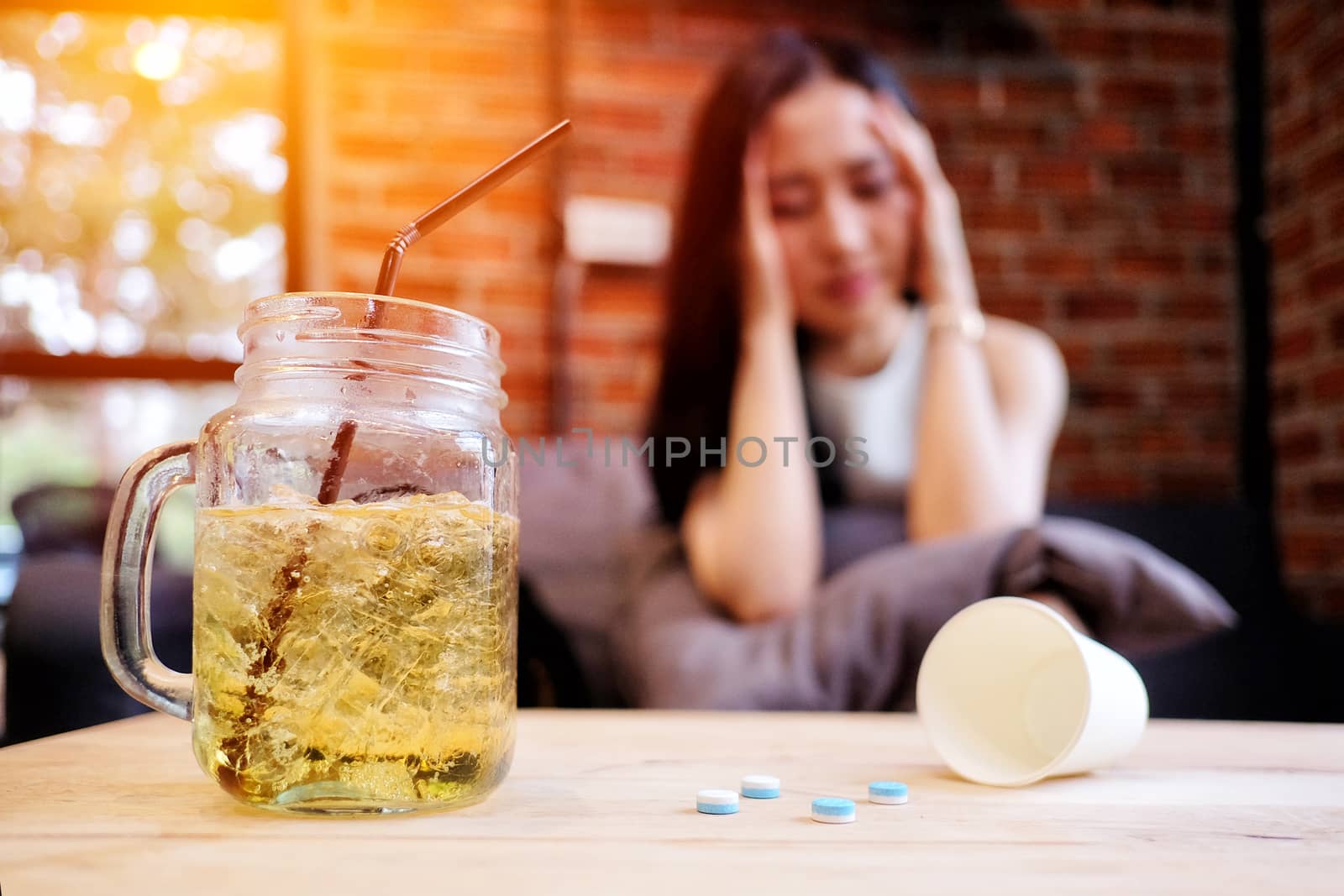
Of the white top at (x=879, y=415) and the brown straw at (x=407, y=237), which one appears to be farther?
the white top at (x=879, y=415)

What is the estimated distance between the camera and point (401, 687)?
1.48ft

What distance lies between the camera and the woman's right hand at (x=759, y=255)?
69.1 inches

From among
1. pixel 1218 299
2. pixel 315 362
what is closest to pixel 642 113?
pixel 1218 299


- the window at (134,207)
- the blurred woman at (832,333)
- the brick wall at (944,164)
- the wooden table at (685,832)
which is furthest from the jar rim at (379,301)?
the window at (134,207)

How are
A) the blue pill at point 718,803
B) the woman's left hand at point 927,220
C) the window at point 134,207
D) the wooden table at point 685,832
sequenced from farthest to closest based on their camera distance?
the window at point 134,207 < the woman's left hand at point 927,220 < the blue pill at point 718,803 < the wooden table at point 685,832

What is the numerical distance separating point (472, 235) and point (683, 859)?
170 centimetres

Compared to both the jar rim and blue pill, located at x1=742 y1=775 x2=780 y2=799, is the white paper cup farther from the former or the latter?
the jar rim

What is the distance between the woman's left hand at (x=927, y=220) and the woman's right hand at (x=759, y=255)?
0.24 metres

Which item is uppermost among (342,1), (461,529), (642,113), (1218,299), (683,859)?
(342,1)

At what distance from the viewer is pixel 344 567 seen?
0.45 meters

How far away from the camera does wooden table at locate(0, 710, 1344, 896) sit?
37cm

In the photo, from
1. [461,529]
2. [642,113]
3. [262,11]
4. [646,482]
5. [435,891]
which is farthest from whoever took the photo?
[262,11]

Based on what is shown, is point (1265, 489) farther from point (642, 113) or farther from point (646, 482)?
point (642, 113)

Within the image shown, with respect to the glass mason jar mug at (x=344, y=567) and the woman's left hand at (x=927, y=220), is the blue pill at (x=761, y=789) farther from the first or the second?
the woman's left hand at (x=927, y=220)
